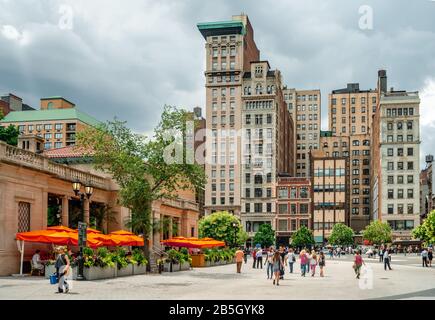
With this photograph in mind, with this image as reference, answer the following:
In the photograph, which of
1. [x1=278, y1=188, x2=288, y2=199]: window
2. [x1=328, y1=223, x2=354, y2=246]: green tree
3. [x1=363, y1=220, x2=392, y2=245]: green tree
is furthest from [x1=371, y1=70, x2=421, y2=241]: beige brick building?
[x1=278, y1=188, x2=288, y2=199]: window

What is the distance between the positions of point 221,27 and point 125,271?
115 metres

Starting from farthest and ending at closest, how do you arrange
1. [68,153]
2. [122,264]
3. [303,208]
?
[303,208], [68,153], [122,264]

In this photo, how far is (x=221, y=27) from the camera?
5694 inches

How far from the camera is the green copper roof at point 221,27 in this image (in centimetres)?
14338

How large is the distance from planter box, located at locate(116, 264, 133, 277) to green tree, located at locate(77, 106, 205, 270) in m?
4.65

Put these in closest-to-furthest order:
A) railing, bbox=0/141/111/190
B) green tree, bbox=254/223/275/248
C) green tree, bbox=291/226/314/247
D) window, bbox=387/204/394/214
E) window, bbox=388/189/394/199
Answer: railing, bbox=0/141/111/190, green tree, bbox=291/226/314/247, green tree, bbox=254/223/275/248, window, bbox=387/204/394/214, window, bbox=388/189/394/199

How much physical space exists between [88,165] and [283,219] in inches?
3790

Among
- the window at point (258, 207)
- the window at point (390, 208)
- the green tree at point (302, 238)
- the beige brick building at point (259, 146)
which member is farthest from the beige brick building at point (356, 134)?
the green tree at point (302, 238)

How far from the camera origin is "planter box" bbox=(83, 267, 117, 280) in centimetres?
3114

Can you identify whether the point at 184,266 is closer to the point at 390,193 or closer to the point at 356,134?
the point at 390,193

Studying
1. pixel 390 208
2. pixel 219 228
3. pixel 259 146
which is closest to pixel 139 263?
pixel 219 228

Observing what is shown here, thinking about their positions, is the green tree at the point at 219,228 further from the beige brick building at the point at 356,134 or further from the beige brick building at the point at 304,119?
the beige brick building at the point at 304,119

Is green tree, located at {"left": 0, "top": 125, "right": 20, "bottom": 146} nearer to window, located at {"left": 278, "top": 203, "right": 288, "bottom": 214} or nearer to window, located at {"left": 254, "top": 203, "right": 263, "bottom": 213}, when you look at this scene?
window, located at {"left": 254, "top": 203, "right": 263, "bottom": 213}
